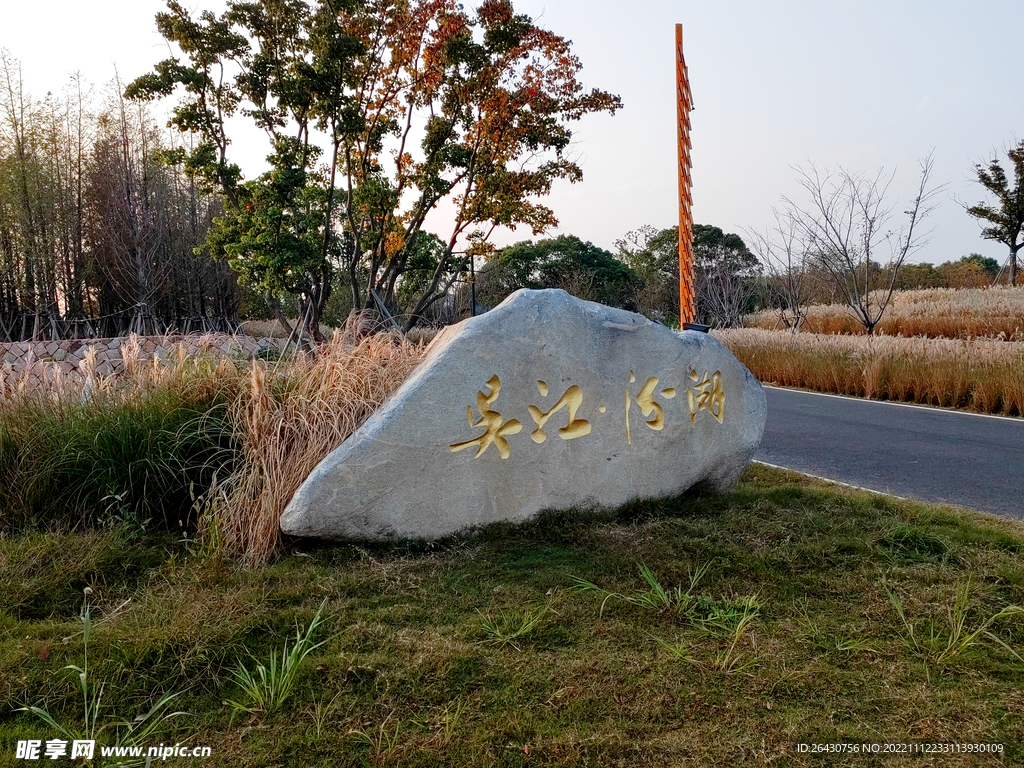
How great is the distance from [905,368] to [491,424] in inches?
300

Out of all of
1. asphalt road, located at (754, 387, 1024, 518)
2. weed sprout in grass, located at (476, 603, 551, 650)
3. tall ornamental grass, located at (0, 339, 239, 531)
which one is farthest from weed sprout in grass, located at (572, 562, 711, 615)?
asphalt road, located at (754, 387, 1024, 518)

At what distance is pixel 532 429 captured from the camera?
11.7 ft

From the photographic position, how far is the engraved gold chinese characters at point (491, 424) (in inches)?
134

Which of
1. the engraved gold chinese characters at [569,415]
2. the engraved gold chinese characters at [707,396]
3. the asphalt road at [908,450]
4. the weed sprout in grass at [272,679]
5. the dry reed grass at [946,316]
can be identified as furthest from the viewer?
the dry reed grass at [946,316]

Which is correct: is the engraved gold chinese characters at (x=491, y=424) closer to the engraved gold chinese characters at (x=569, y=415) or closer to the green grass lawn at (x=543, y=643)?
the engraved gold chinese characters at (x=569, y=415)

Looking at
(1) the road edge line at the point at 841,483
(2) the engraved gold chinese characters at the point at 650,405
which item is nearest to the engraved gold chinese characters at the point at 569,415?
(2) the engraved gold chinese characters at the point at 650,405

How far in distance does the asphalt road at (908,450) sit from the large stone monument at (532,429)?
1665mm

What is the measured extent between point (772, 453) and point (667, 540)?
10.8ft

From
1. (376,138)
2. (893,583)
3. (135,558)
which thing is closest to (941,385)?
(893,583)

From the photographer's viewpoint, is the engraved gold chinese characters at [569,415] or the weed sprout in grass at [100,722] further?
the engraved gold chinese characters at [569,415]

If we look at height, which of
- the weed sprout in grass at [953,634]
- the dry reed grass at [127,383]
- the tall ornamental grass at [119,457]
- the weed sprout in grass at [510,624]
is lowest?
the weed sprout in grass at [953,634]

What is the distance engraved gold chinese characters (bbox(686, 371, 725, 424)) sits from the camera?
405 cm

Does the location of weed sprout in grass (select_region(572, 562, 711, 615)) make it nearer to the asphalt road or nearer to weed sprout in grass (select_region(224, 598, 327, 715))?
weed sprout in grass (select_region(224, 598, 327, 715))

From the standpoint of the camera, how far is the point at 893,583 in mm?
2900
